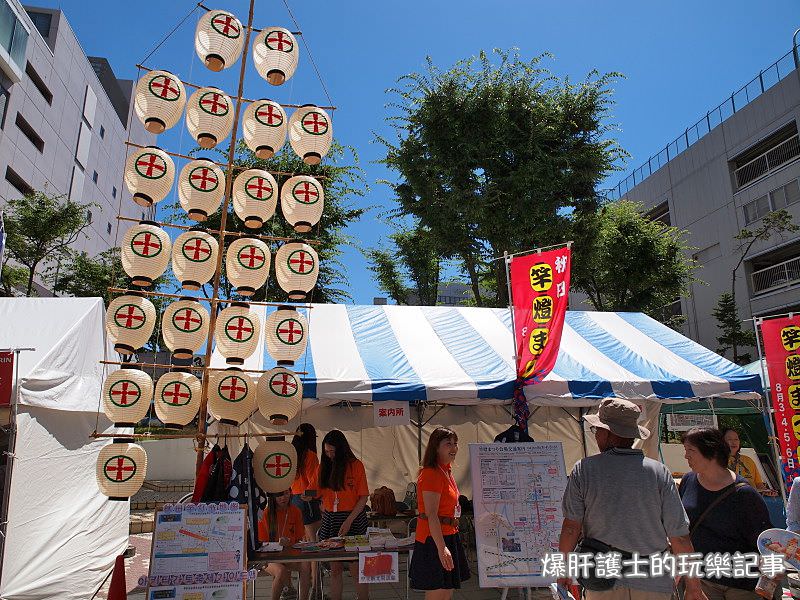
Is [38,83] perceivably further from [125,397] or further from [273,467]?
[273,467]

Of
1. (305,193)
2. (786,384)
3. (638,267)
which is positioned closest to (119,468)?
(305,193)

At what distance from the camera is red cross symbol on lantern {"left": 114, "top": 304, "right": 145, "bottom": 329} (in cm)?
477

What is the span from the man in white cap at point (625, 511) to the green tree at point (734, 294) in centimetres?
2076

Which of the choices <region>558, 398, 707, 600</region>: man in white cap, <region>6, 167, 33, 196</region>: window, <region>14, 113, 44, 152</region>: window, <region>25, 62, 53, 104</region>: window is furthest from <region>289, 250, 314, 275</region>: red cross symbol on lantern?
<region>25, 62, 53, 104</region>: window

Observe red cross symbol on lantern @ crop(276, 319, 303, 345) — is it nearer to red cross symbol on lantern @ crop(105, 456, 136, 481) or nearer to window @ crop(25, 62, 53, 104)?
red cross symbol on lantern @ crop(105, 456, 136, 481)

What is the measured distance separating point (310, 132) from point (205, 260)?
1.76 m

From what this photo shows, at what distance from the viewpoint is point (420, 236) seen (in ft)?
49.2

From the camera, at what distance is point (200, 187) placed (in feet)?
16.9

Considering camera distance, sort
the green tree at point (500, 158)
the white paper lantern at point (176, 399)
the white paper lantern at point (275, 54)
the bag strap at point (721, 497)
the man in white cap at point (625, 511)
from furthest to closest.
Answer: the green tree at point (500, 158), the white paper lantern at point (275, 54), the white paper lantern at point (176, 399), the bag strap at point (721, 497), the man in white cap at point (625, 511)

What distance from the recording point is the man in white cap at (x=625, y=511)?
262cm

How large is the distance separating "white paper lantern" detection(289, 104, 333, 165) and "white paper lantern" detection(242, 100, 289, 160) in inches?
8.1

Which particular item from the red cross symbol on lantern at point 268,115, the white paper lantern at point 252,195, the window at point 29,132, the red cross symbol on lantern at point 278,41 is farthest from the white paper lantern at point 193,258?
the window at point 29,132

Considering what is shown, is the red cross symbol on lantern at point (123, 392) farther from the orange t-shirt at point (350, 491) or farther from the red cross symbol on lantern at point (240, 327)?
the orange t-shirt at point (350, 491)

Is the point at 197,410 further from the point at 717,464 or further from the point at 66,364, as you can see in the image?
the point at 717,464
